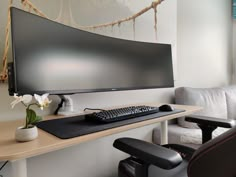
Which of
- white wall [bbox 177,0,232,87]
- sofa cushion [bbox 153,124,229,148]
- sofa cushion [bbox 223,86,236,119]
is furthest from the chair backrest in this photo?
sofa cushion [bbox 223,86,236,119]

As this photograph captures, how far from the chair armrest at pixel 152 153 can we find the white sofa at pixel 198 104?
43.0 inches

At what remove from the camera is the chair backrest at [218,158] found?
0.56 m

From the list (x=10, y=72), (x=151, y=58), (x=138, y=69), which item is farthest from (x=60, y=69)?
(x=151, y=58)

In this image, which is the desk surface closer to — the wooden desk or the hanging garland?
the wooden desk

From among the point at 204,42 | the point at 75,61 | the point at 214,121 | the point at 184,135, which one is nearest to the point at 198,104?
the point at 184,135

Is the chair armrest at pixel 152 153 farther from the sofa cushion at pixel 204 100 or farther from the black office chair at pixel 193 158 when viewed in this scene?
the sofa cushion at pixel 204 100

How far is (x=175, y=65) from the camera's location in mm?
2215

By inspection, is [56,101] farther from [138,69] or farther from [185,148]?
[185,148]

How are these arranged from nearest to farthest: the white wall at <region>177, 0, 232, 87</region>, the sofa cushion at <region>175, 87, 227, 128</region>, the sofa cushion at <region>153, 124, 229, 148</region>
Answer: the sofa cushion at <region>153, 124, 229, 148</region> < the sofa cushion at <region>175, 87, 227, 128</region> < the white wall at <region>177, 0, 232, 87</region>

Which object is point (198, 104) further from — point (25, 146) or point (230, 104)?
point (25, 146)

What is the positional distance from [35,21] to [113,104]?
0.91 meters

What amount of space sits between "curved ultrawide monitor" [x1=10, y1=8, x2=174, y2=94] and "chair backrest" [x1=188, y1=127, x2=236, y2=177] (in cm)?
76

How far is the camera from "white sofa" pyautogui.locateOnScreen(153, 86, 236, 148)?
6.00 feet

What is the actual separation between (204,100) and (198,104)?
109 mm
